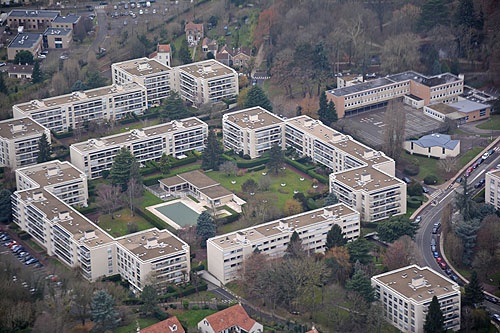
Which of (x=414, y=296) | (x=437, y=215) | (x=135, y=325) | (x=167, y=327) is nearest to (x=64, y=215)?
(x=135, y=325)

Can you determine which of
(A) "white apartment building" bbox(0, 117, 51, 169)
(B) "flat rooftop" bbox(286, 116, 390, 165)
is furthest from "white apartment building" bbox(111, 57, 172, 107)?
(B) "flat rooftop" bbox(286, 116, 390, 165)

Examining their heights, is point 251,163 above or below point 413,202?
above

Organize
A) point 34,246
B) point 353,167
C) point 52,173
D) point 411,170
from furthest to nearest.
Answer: point 411,170 → point 353,167 → point 52,173 → point 34,246

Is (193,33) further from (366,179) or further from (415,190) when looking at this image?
(415,190)

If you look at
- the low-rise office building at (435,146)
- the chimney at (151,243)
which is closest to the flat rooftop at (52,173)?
the chimney at (151,243)

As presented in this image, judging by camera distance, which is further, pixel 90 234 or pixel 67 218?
pixel 67 218

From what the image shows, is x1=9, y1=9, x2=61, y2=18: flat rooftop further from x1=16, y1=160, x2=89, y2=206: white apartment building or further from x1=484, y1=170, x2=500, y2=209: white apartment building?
x1=484, y1=170, x2=500, y2=209: white apartment building

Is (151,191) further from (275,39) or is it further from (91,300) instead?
(275,39)

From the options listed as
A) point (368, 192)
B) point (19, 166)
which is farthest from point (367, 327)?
point (19, 166)
